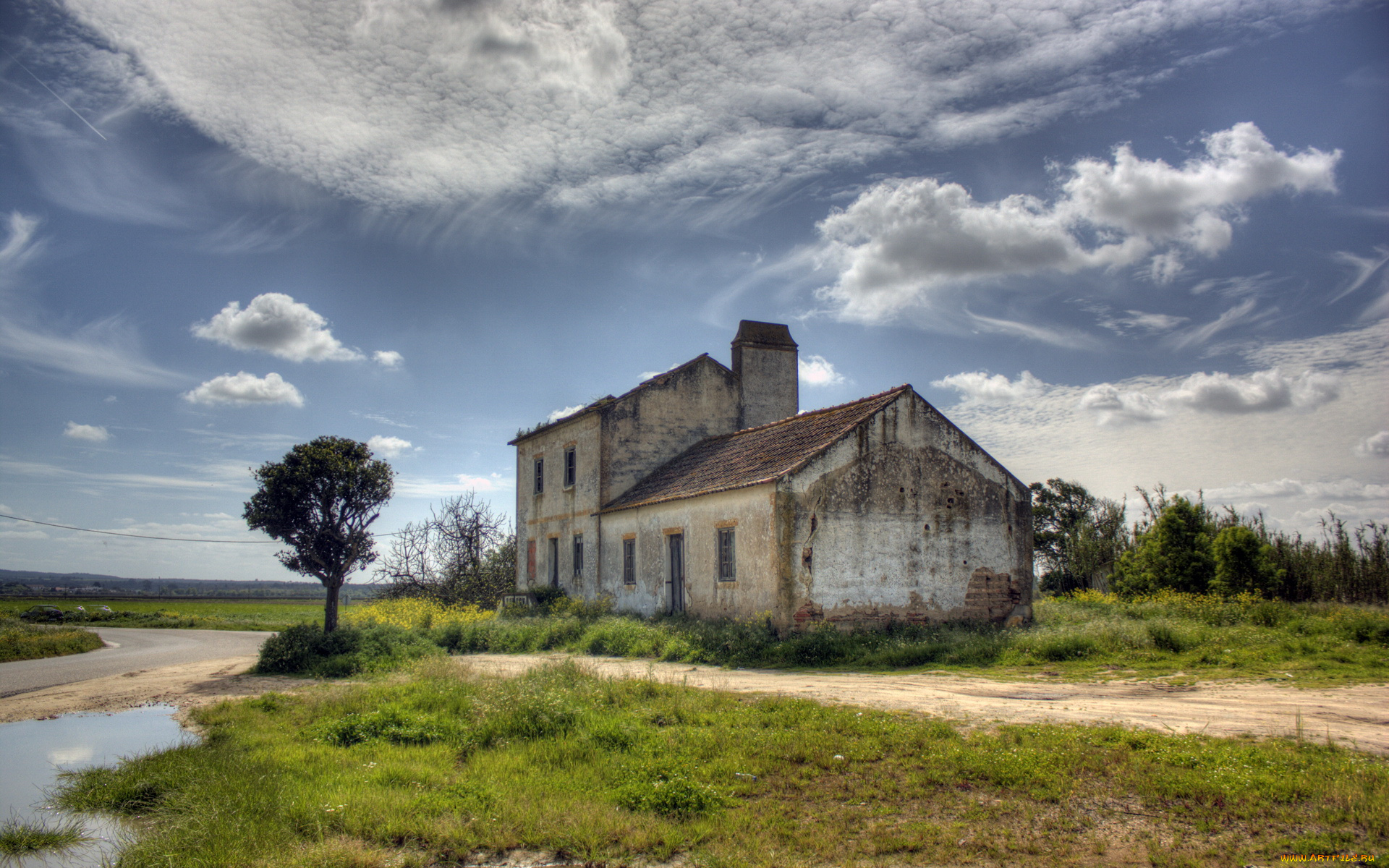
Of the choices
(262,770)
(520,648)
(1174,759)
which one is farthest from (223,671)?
(1174,759)

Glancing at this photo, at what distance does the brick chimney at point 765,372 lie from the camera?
2530cm

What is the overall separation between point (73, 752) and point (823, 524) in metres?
11.9

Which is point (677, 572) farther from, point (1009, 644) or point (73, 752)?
point (73, 752)

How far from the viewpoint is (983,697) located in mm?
10055

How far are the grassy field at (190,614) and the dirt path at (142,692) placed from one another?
14.3m

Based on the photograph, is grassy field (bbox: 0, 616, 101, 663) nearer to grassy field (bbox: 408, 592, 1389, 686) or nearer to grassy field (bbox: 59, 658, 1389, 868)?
grassy field (bbox: 408, 592, 1389, 686)

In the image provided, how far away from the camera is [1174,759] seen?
6.65 meters

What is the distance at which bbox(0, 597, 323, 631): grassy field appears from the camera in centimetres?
4170

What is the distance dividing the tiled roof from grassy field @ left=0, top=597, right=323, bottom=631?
54.9 ft

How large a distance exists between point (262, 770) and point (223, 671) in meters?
10.1

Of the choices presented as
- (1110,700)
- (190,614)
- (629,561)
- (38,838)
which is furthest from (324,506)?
(190,614)

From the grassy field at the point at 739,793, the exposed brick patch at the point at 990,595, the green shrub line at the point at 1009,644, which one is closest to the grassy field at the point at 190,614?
the green shrub line at the point at 1009,644

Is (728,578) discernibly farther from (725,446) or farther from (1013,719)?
(1013,719)

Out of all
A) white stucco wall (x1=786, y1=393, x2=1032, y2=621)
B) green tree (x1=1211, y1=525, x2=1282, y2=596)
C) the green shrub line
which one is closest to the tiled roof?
white stucco wall (x1=786, y1=393, x2=1032, y2=621)
